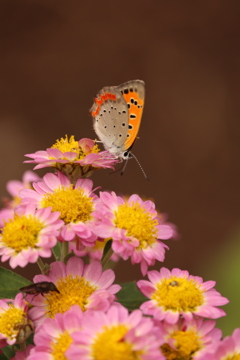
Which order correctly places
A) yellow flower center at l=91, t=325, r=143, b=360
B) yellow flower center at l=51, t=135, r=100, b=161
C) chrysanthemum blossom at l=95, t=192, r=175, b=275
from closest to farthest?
yellow flower center at l=91, t=325, r=143, b=360, chrysanthemum blossom at l=95, t=192, r=175, b=275, yellow flower center at l=51, t=135, r=100, b=161

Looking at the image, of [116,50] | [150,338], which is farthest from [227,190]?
[150,338]


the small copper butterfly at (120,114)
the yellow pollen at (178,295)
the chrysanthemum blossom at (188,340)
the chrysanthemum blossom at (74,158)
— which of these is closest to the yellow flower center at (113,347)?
the chrysanthemum blossom at (188,340)

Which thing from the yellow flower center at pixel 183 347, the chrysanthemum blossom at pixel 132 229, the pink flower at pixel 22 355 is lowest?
the pink flower at pixel 22 355

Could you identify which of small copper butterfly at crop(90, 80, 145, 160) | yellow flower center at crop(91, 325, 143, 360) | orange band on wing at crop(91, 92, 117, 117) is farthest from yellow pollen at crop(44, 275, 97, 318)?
orange band on wing at crop(91, 92, 117, 117)

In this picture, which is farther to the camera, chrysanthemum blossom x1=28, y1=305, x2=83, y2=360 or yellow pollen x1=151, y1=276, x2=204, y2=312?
yellow pollen x1=151, y1=276, x2=204, y2=312

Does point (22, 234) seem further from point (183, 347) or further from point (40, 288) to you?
point (183, 347)

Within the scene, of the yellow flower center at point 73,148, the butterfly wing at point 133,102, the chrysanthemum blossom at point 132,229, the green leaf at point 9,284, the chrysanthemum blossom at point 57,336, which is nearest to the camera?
the chrysanthemum blossom at point 57,336

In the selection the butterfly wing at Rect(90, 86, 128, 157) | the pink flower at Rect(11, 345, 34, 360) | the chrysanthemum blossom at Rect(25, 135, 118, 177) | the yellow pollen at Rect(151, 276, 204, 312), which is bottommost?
the pink flower at Rect(11, 345, 34, 360)

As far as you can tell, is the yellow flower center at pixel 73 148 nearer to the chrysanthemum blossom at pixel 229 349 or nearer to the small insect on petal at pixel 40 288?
the small insect on petal at pixel 40 288

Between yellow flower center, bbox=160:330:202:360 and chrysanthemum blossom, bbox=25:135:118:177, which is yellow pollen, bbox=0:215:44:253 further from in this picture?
yellow flower center, bbox=160:330:202:360
